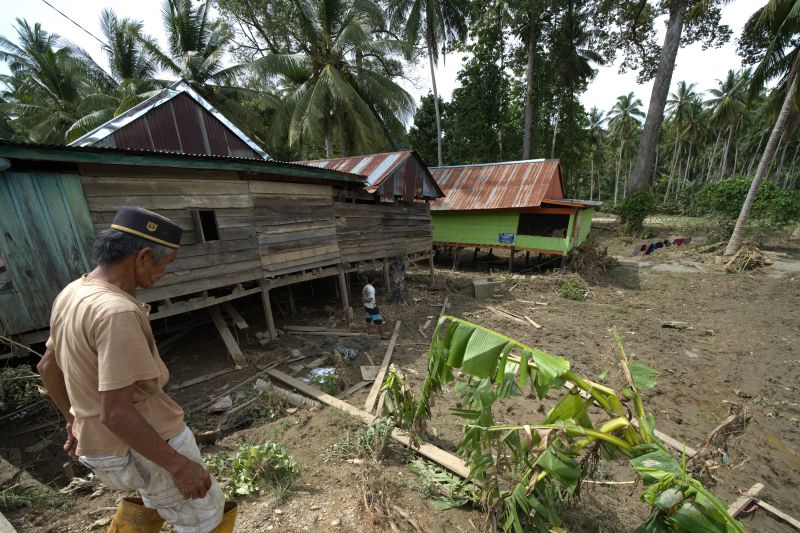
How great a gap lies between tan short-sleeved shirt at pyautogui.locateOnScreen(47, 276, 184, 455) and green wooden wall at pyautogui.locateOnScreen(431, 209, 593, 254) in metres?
15.1

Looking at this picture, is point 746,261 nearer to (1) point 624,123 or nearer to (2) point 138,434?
(2) point 138,434

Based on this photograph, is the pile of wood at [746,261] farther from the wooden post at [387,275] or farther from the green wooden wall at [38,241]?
the green wooden wall at [38,241]

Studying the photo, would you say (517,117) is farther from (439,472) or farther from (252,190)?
(439,472)

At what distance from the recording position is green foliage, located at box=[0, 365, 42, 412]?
153 inches

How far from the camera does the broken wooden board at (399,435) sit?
11.7 ft

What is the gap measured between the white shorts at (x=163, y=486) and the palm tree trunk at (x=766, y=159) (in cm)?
2052

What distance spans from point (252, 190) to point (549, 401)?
7.28 m

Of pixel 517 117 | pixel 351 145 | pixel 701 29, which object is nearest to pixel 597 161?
pixel 517 117

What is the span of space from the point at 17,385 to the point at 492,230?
1574 cm

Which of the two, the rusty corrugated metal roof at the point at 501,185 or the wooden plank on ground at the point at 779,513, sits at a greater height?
the rusty corrugated metal roof at the point at 501,185

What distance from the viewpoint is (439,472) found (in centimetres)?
359

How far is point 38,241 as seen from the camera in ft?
14.5

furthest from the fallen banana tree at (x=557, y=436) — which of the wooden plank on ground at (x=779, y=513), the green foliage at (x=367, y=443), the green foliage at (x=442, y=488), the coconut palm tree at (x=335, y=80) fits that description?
the coconut palm tree at (x=335, y=80)

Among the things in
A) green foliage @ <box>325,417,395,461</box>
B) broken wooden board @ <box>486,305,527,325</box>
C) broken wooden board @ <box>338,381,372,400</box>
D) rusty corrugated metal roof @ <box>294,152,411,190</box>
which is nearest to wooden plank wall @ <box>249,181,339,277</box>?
rusty corrugated metal roof @ <box>294,152,411,190</box>
